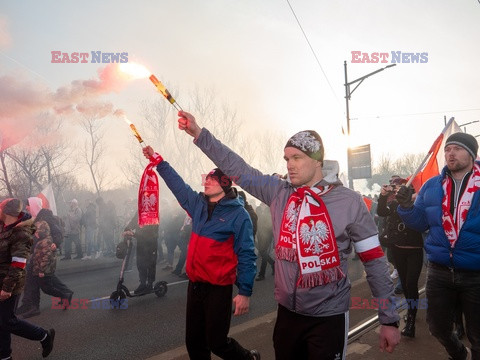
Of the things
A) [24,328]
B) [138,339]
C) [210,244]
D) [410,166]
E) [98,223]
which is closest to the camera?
[210,244]

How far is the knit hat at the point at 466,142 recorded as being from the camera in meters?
3.33

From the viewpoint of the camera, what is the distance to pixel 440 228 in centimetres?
332

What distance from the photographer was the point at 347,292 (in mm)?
2426

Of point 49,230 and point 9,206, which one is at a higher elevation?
point 9,206

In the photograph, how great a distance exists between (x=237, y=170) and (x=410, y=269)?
138 inches

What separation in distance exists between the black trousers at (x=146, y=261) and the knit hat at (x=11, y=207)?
339 cm

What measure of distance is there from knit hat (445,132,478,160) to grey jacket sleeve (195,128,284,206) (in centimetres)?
188

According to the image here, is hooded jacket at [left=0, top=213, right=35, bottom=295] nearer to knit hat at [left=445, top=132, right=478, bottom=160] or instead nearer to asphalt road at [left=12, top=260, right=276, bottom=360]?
asphalt road at [left=12, top=260, right=276, bottom=360]

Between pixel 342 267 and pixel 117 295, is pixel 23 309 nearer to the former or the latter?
pixel 117 295

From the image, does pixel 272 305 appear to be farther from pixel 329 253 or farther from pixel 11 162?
pixel 11 162

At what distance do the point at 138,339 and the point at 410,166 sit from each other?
244 feet

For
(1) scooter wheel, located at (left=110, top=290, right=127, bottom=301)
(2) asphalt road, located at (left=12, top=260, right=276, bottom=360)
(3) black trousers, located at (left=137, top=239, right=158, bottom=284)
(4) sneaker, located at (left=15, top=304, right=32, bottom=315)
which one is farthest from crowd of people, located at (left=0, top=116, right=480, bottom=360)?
(3) black trousers, located at (left=137, top=239, right=158, bottom=284)

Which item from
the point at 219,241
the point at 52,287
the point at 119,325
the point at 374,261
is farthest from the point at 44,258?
the point at 374,261

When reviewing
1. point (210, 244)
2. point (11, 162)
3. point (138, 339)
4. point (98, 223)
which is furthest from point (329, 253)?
point (11, 162)
